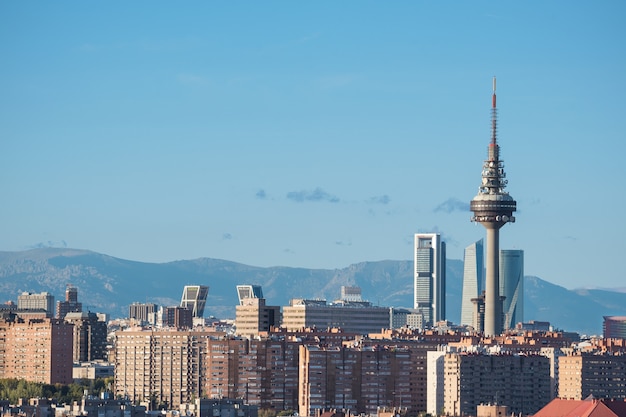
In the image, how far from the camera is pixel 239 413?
123875 millimetres

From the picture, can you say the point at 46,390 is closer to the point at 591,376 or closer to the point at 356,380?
the point at 356,380

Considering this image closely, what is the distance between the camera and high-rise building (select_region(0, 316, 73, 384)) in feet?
607

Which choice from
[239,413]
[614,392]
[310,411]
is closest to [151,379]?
[310,411]

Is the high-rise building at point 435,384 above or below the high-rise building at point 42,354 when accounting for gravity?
below

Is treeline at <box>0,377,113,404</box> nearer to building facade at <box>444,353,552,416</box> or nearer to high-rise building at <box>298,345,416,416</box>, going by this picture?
high-rise building at <box>298,345,416,416</box>

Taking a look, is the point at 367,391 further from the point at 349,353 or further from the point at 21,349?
the point at 21,349

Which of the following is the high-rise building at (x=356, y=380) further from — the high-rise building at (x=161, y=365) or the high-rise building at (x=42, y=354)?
the high-rise building at (x=42, y=354)

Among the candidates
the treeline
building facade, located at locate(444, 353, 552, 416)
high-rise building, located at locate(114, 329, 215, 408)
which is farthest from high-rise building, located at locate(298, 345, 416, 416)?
the treeline

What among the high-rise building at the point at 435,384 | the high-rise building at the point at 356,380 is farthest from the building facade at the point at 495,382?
the high-rise building at the point at 356,380

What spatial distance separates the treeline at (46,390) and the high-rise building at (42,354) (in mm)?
9604

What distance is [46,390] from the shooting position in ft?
533

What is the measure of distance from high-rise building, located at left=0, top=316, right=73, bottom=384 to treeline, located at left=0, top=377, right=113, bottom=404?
960cm

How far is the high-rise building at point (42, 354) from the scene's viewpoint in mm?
185125

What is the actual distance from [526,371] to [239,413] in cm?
3839
